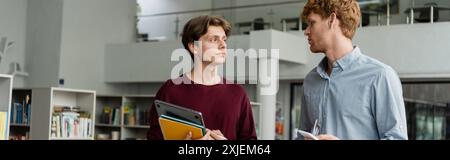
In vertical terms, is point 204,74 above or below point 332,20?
below

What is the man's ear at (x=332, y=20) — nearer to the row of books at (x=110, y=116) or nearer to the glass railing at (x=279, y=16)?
the glass railing at (x=279, y=16)

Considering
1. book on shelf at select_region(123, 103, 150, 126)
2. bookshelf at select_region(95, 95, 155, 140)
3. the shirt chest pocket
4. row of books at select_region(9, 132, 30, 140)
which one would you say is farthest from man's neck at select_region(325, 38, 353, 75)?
book on shelf at select_region(123, 103, 150, 126)

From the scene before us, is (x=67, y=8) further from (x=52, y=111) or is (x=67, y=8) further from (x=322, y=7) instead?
(x=322, y=7)

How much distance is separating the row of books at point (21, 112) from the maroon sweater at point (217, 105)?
6.54 meters

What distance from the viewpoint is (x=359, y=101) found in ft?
6.09

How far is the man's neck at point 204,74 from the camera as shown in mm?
2199

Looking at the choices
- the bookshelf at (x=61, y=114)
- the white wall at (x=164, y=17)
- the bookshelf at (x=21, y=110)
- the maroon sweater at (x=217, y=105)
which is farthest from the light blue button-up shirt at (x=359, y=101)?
the white wall at (x=164, y=17)

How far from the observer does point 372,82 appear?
1.85 metres

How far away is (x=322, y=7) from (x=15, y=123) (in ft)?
24.4

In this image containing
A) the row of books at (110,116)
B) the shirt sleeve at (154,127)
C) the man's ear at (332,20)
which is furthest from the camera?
the row of books at (110,116)

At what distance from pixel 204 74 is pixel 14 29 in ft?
36.4

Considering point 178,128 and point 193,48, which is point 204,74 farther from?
point 178,128

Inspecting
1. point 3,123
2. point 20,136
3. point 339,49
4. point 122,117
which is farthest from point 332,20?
point 122,117

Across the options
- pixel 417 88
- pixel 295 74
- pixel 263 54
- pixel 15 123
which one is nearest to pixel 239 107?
pixel 15 123
